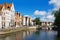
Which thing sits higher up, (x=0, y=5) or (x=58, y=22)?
(x=0, y=5)

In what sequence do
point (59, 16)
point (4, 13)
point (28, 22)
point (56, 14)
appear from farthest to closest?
1. point (28, 22)
2. point (4, 13)
3. point (56, 14)
4. point (59, 16)

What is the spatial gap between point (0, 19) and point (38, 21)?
310 ft

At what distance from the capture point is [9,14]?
302 feet

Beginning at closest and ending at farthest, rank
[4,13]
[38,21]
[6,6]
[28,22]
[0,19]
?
[0,19]
[4,13]
[6,6]
[28,22]
[38,21]

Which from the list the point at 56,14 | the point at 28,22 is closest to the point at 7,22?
the point at 56,14

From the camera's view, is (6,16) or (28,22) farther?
(28,22)

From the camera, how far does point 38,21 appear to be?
172m

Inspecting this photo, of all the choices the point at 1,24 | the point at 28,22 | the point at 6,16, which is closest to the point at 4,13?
the point at 6,16

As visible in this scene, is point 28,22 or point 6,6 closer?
point 6,6

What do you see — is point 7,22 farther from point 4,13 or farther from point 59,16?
point 59,16

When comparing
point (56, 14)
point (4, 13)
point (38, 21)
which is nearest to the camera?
point (56, 14)

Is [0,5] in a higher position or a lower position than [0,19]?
higher

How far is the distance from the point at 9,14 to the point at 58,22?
33.1 metres

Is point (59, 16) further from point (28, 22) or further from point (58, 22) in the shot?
point (28, 22)
